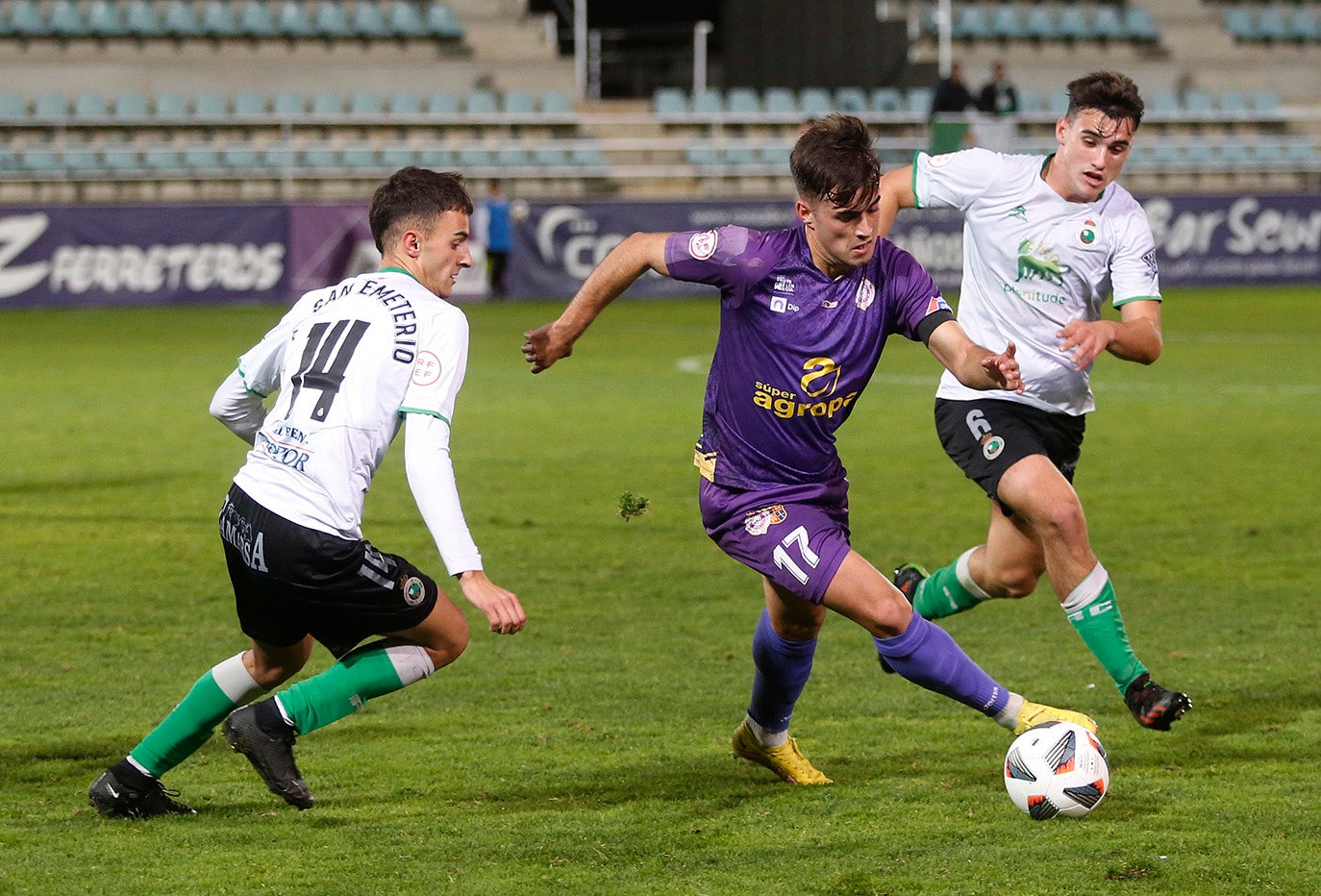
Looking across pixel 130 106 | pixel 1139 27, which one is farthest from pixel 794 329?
pixel 1139 27

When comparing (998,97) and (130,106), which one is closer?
(130,106)

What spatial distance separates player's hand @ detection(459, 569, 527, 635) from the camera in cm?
380

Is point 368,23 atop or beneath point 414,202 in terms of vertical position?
beneath

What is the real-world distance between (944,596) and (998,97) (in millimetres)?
21307

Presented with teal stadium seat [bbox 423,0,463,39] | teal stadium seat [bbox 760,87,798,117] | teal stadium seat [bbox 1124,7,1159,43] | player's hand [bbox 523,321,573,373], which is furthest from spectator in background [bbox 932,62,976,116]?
player's hand [bbox 523,321,573,373]

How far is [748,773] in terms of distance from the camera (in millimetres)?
5078

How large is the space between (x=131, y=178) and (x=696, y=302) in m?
8.64

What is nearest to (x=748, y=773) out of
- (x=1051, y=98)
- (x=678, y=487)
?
(x=678, y=487)

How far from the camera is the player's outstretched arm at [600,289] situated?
4559 millimetres

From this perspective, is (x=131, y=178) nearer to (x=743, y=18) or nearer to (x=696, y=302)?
(x=696, y=302)

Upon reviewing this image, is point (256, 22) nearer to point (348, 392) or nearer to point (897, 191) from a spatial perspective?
point (897, 191)

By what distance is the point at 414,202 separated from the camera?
4.32 metres

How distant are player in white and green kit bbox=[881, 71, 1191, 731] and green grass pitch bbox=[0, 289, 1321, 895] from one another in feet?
1.99

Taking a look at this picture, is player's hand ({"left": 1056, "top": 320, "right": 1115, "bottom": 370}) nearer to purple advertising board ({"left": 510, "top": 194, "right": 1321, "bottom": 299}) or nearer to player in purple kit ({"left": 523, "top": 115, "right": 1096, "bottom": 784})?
player in purple kit ({"left": 523, "top": 115, "right": 1096, "bottom": 784})
